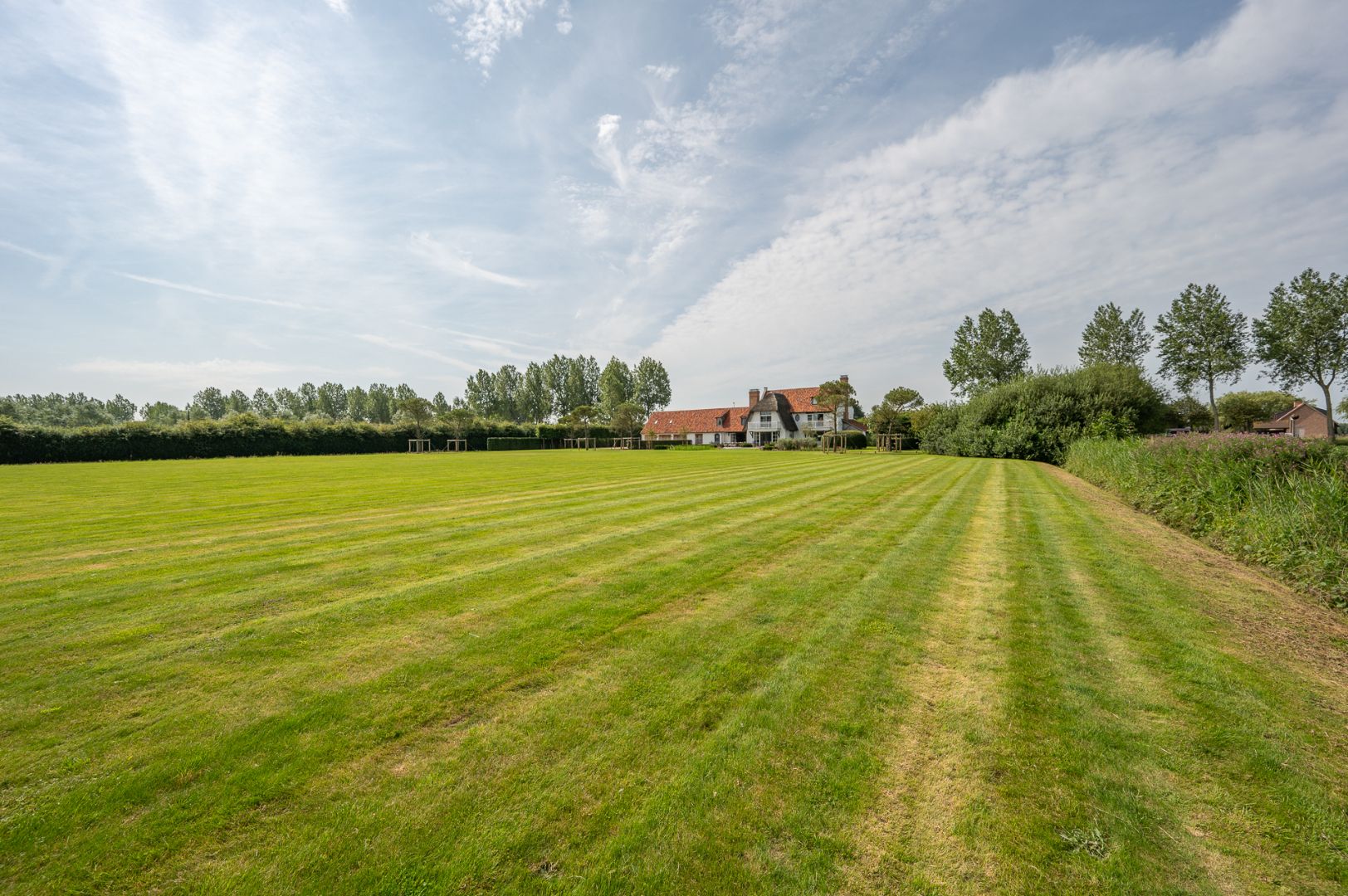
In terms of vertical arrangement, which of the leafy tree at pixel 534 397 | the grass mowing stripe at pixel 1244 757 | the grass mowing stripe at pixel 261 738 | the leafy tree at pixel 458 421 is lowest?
the grass mowing stripe at pixel 1244 757

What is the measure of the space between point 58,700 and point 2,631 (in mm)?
1944

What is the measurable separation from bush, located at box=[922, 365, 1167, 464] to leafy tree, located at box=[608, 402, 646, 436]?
3812 centimetres

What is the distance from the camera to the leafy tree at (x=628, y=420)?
210ft

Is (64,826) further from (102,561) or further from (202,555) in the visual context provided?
(102,561)

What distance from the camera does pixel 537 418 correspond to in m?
89.4

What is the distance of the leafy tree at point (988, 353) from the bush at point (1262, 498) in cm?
4556

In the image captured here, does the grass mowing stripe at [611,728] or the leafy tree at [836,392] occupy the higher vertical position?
the leafy tree at [836,392]

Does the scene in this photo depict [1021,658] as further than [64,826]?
Yes

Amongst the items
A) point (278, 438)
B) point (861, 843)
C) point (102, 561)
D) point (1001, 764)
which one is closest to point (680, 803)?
point (861, 843)

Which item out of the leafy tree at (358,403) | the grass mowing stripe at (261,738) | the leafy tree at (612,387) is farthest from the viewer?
the leafy tree at (358,403)

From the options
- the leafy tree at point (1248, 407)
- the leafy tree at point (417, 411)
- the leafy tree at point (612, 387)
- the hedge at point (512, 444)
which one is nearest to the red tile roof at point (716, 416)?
the leafy tree at point (612, 387)

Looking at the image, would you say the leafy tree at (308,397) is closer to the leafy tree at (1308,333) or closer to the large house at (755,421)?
the large house at (755,421)

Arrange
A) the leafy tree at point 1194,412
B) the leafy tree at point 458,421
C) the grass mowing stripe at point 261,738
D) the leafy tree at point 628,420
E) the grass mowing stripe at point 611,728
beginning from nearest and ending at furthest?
1. the grass mowing stripe at point 611,728
2. the grass mowing stripe at point 261,738
3. the leafy tree at point 1194,412
4. the leafy tree at point 458,421
5. the leafy tree at point 628,420

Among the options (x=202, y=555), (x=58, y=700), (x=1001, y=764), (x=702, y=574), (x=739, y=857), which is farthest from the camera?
(x=202, y=555)
